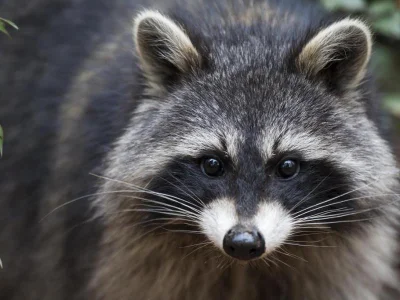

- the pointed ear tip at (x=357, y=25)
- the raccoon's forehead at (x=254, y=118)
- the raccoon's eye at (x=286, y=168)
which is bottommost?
the raccoon's eye at (x=286, y=168)

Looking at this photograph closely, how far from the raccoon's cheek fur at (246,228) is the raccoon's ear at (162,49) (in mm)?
736

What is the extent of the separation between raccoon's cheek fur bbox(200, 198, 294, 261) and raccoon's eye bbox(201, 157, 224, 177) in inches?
5.6

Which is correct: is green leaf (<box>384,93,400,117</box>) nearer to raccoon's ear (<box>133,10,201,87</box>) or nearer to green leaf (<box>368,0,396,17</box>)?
green leaf (<box>368,0,396,17</box>)

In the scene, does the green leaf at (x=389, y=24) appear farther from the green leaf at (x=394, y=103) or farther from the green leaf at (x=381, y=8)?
the green leaf at (x=394, y=103)

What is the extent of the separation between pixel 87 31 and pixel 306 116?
1899mm

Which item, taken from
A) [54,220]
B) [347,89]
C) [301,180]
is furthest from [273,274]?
[54,220]

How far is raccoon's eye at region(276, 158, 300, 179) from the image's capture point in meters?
3.90

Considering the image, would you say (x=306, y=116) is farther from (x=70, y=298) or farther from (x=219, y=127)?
(x=70, y=298)

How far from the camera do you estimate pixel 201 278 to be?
450 cm

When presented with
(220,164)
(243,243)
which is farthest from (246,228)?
(220,164)

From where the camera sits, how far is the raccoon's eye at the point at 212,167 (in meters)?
3.91

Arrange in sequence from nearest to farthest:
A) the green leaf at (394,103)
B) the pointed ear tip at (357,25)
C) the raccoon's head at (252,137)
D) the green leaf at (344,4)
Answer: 1. the raccoon's head at (252,137)
2. the pointed ear tip at (357,25)
3. the green leaf at (344,4)
4. the green leaf at (394,103)

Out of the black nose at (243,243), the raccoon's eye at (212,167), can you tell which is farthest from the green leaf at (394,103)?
the black nose at (243,243)

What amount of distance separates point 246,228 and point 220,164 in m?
0.37
